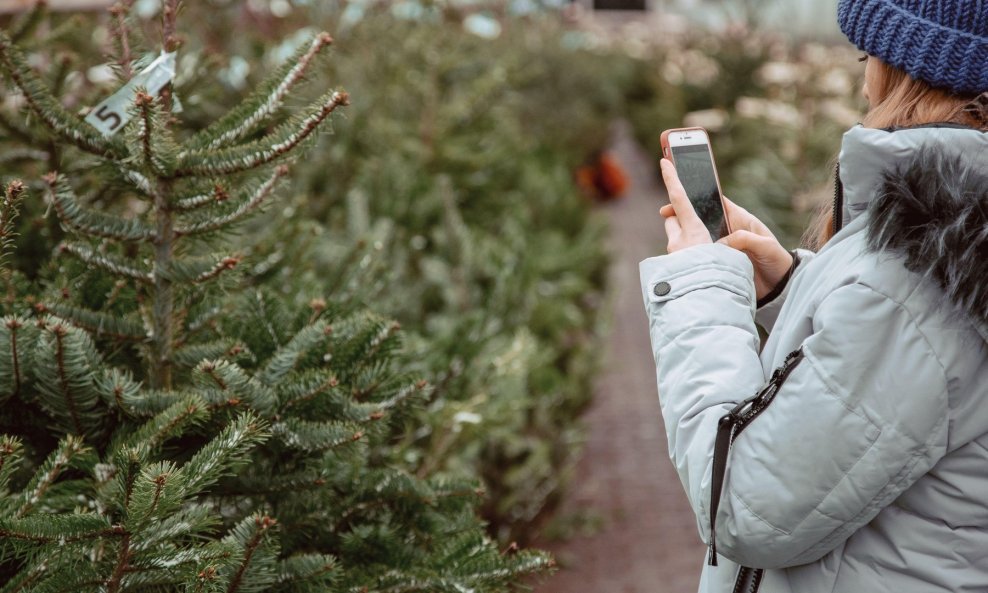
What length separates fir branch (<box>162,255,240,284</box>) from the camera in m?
1.75

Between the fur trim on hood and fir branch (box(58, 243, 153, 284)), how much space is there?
4.58 feet

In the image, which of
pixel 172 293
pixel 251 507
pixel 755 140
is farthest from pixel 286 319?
pixel 755 140

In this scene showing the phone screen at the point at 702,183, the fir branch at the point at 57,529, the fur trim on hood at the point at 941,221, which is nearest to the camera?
the fur trim on hood at the point at 941,221

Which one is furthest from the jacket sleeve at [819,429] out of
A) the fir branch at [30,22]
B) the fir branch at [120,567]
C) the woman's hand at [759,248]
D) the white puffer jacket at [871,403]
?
the fir branch at [30,22]

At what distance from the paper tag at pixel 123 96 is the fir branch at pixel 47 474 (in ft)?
2.12

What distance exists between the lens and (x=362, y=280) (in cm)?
262

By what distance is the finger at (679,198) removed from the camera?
63.6 inches

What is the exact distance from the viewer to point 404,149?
515cm

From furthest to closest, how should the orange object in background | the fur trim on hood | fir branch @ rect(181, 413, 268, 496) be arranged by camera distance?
1. the orange object in background
2. fir branch @ rect(181, 413, 268, 496)
3. the fur trim on hood

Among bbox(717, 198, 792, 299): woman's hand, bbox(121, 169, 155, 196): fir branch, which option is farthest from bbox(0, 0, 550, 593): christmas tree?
bbox(717, 198, 792, 299): woman's hand

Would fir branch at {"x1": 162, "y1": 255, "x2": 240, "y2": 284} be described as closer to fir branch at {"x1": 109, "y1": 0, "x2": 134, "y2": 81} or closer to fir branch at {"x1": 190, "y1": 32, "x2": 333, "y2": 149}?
fir branch at {"x1": 190, "y1": 32, "x2": 333, "y2": 149}

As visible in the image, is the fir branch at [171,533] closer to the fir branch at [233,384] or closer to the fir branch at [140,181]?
the fir branch at [233,384]

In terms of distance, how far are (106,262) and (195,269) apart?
206 mm

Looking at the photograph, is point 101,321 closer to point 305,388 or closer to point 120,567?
point 305,388
